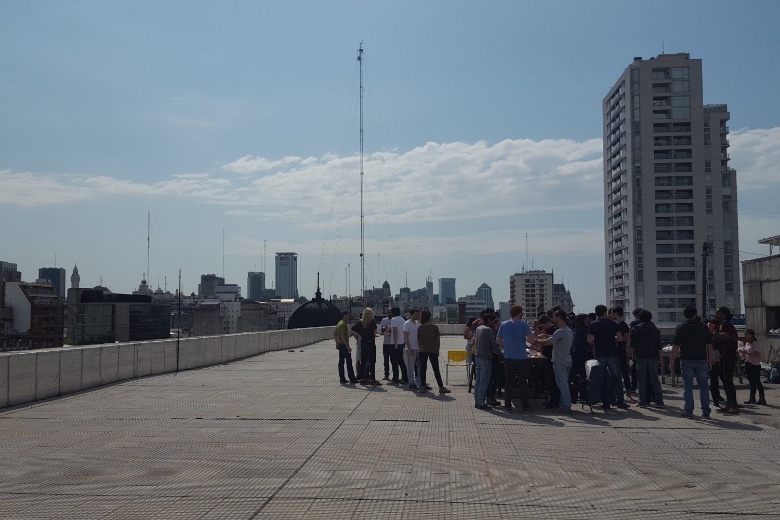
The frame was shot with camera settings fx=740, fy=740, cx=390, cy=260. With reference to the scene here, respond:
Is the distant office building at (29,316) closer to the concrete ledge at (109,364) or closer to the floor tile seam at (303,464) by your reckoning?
the concrete ledge at (109,364)

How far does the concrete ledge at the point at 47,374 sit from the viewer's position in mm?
13859

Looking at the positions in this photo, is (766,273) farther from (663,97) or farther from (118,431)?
(663,97)

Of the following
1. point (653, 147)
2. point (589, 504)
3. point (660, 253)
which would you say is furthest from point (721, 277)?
point (589, 504)

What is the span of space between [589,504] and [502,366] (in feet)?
24.0

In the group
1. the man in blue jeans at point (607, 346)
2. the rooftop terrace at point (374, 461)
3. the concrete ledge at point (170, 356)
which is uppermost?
the man in blue jeans at point (607, 346)

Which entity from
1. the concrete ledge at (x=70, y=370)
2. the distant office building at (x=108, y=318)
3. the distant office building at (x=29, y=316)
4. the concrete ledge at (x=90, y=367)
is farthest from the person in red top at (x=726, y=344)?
the distant office building at (x=29, y=316)

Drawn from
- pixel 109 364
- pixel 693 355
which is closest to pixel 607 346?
pixel 693 355

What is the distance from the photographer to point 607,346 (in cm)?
1261

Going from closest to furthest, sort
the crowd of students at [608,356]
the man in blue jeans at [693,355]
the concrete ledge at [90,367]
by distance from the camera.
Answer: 1. the man in blue jeans at [693,355]
2. the crowd of students at [608,356]
3. the concrete ledge at [90,367]

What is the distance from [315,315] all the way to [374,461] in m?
59.1

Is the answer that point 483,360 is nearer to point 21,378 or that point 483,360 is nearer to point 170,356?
point 21,378

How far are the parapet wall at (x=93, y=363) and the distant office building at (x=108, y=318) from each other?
55.6 m

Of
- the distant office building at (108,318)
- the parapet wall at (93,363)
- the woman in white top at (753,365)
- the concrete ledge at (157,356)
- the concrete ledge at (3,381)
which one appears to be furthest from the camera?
the distant office building at (108,318)

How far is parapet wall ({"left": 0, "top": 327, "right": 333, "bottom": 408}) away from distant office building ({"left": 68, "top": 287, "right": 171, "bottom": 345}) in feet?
183
